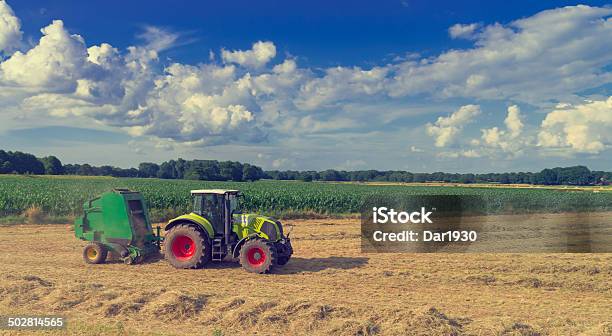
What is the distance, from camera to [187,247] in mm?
12133

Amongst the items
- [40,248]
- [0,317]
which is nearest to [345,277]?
[0,317]

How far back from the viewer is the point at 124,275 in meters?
11.2

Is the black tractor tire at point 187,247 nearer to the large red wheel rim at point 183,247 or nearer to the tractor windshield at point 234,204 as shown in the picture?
the large red wheel rim at point 183,247

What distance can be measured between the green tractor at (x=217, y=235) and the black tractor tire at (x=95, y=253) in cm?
182

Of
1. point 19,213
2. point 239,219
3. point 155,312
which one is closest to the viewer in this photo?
point 155,312

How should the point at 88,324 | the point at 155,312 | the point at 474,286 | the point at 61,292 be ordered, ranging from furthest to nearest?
the point at 474,286, the point at 61,292, the point at 155,312, the point at 88,324

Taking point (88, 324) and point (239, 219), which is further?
point (239, 219)

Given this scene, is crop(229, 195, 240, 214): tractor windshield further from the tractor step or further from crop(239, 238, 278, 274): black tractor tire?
crop(239, 238, 278, 274): black tractor tire

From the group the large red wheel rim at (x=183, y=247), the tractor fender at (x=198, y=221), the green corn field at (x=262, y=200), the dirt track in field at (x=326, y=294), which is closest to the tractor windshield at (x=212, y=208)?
the tractor fender at (x=198, y=221)

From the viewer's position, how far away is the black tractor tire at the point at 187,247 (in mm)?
11727

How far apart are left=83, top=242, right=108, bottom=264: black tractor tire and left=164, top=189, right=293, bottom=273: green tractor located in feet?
5.98

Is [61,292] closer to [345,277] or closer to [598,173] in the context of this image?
[345,277]

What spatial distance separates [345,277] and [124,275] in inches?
209

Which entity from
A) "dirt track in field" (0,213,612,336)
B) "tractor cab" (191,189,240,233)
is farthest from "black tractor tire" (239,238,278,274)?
"tractor cab" (191,189,240,233)
